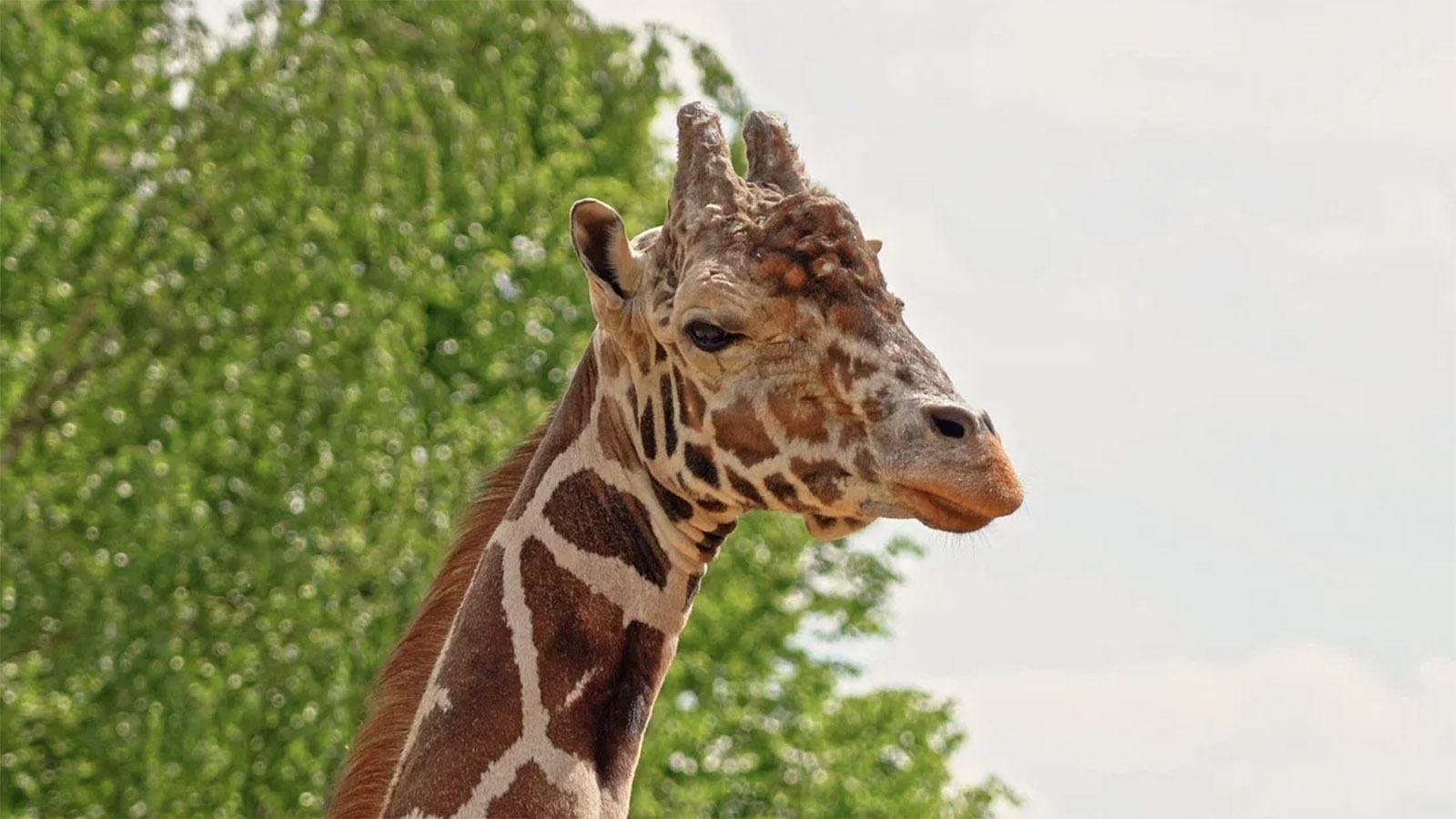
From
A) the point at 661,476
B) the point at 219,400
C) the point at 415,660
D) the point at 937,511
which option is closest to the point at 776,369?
the point at 661,476

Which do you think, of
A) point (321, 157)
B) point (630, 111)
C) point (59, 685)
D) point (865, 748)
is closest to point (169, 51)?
point (321, 157)

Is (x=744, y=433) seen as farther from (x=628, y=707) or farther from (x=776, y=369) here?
(x=628, y=707)

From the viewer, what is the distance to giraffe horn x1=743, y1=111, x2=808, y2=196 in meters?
8.34

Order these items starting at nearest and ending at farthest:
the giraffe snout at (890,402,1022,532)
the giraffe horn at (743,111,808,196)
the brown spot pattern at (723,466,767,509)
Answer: the giraffe snout at (890,402,1022,532)
the brown spot pattern at (723,466,767,509)
the giraffe horn at (743,111,808,196)

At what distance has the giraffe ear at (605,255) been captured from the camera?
8.14 metres

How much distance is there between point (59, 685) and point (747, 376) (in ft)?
49.5

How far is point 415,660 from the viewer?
8305 mm

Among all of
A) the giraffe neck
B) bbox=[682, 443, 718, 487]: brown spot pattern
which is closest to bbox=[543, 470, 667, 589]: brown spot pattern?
the giraffe neck

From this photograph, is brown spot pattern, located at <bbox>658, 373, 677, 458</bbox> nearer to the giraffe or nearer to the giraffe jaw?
the giraffe

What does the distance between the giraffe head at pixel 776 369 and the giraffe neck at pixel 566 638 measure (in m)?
0.13

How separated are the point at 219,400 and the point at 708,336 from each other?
15.2 m

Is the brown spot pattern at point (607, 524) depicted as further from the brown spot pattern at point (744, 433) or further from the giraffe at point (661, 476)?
the brown spot pattern at point (744, 433)

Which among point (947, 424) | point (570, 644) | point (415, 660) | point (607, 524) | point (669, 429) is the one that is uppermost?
point (947, 424)

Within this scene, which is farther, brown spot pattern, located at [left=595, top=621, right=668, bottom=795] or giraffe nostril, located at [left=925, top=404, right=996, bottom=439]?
brown spot pattern, located at [left=595, top=621, right=668, bottom=795]
